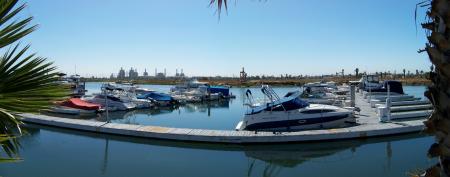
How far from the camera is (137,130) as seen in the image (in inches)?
786

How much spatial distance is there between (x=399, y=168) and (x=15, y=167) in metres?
15.1

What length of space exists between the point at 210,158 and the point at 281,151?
330 centimetres

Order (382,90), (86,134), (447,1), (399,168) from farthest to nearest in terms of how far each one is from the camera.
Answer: (382,90), (86,134), (399,168), (447,1)

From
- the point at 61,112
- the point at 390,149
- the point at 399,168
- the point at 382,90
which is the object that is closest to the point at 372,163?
the point at 399,168

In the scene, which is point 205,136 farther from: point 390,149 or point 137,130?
point 390,149

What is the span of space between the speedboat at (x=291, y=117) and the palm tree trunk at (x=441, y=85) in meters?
17.8

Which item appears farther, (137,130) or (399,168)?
(137,130)

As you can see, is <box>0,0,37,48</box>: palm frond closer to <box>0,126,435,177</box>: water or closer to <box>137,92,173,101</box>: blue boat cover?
<box>0,126,435,177</box>: water

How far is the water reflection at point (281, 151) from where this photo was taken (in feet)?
50.9

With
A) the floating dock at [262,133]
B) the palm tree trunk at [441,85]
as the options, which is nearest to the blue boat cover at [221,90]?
the floating dock at [262,133]

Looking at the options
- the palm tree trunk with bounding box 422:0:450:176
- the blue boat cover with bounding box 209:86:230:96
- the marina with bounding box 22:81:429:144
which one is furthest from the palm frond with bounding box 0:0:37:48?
the blue boat cover with bounding box 209:86:230:96

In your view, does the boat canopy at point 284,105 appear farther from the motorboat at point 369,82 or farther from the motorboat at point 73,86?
the motorboat at point 369,82

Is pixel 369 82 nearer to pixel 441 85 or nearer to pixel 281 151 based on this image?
pixel 281 151

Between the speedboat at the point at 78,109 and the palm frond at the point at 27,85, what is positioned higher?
the palm frond at the point at 27,85
